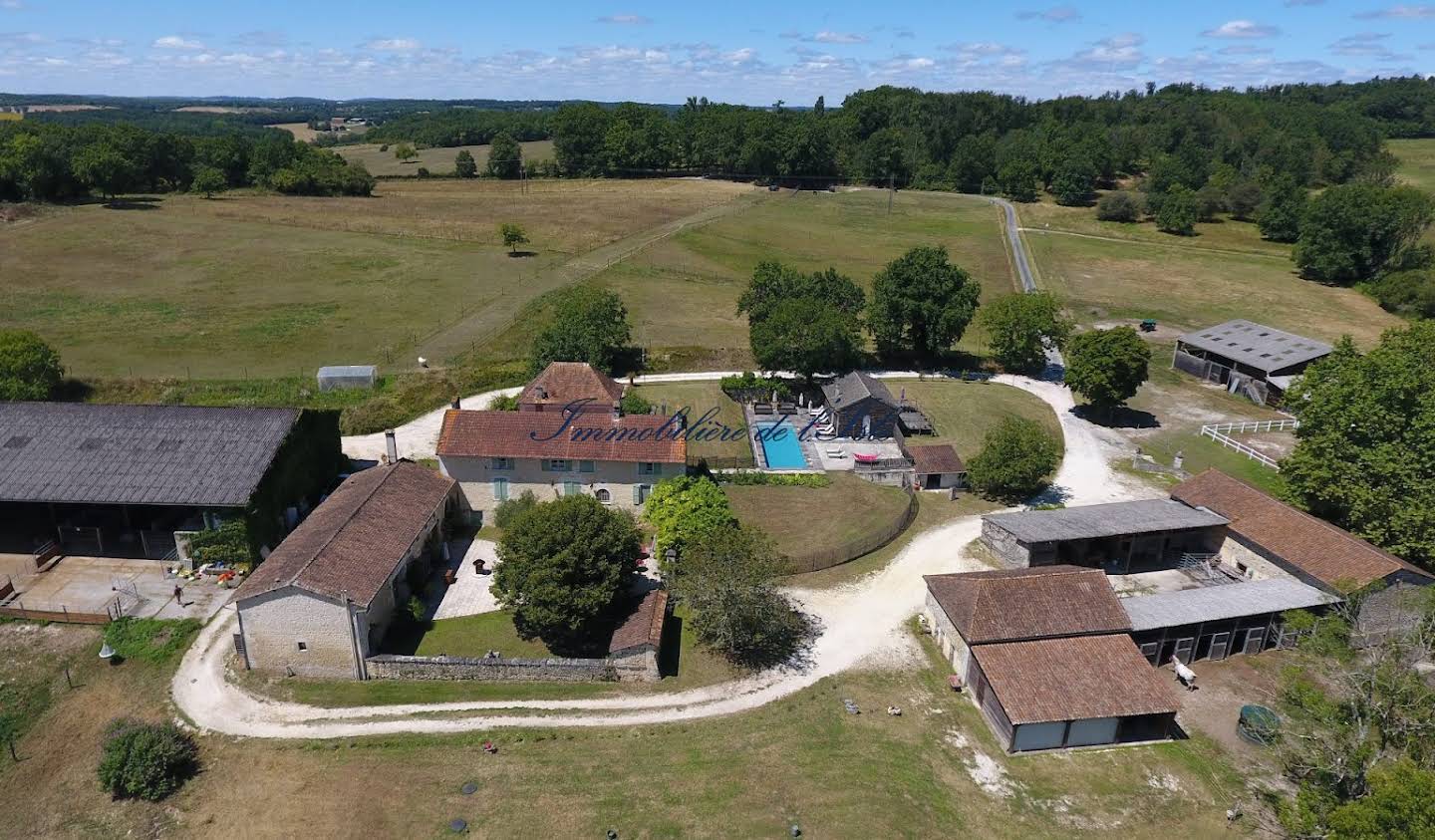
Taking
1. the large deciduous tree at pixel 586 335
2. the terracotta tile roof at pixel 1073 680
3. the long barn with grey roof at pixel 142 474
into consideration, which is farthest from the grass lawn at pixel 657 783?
the large deciduous tree at pixel 586 335

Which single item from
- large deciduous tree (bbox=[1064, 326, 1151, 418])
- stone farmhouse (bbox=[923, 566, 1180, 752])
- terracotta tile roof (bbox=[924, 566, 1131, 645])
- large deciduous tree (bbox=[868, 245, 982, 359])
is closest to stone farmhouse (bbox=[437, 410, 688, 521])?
stone farmhouse (bbox=[923, 566, 1180, 752])

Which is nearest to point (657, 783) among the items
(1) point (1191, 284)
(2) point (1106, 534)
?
(2) point (1106, 534)

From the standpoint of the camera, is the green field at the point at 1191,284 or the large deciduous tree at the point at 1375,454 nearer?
the large deciduous tree at the point at 1375,454

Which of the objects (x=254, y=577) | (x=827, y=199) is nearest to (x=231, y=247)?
(x=254, y=577)

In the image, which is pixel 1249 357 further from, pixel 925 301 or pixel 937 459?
pixel 937 459

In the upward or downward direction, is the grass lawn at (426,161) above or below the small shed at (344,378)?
above

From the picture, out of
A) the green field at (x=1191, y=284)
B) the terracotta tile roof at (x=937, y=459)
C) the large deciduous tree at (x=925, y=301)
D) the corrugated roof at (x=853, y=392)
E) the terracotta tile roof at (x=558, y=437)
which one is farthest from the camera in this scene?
the green field at (x=1191, y=284)

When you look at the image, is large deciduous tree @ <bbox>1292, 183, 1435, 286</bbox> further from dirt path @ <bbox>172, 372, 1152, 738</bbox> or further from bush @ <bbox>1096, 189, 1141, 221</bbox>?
dirt path @ <bbox>172, 372, 1152, 738</bbox>

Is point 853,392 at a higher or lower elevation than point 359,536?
higher

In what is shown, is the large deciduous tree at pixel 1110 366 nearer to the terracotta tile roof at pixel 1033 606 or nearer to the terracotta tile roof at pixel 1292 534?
the terracotta tile roof at pixel 1292 534
